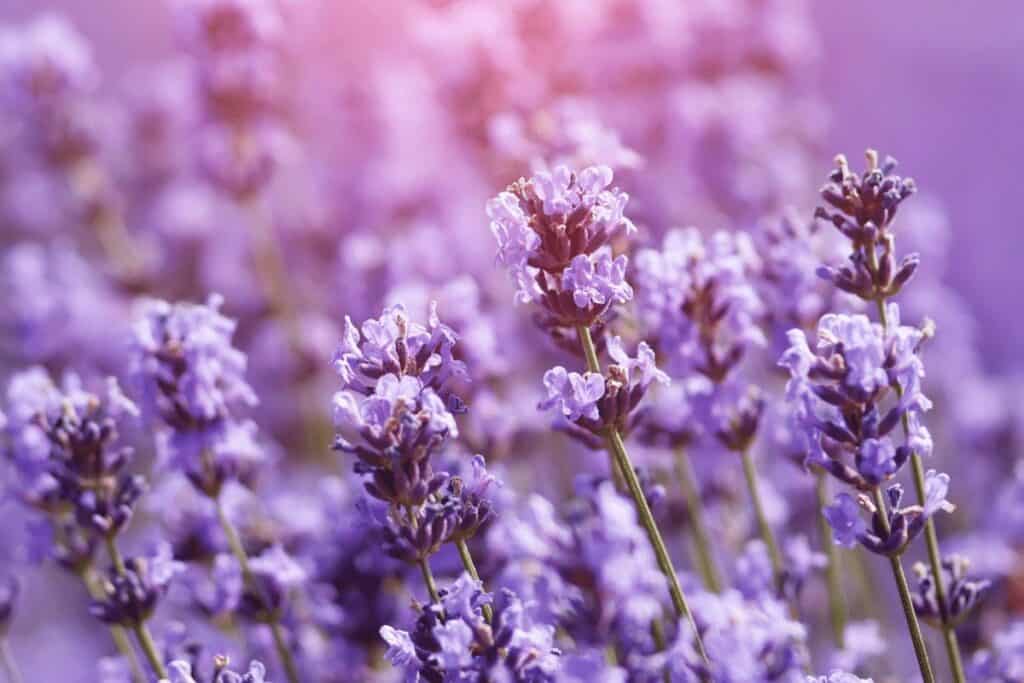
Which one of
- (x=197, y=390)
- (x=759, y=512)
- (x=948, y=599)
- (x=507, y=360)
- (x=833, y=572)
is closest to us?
(x=948, y=599)

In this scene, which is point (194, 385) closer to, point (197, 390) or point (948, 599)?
point (197, 390)

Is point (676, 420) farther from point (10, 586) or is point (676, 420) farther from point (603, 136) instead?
point (10, 586)

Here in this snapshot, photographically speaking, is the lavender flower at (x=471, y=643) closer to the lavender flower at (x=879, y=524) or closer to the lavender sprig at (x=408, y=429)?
the lavender sprig at (x=408, y=429)

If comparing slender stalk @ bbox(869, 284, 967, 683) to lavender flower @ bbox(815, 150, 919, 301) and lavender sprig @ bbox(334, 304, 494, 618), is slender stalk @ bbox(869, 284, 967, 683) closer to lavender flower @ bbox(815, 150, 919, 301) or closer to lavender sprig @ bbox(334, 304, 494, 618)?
lavender flower @ bbox(815, 150, 919, 301)

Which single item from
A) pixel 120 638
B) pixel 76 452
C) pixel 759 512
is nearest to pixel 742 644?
pixel 759 512

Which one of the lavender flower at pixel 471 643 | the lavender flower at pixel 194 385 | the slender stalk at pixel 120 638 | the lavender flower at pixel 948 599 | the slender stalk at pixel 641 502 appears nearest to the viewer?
the lavender flower at pixel 471 643

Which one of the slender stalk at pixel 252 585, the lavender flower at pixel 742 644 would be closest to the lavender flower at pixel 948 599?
the lavender flower at pixel 742 644

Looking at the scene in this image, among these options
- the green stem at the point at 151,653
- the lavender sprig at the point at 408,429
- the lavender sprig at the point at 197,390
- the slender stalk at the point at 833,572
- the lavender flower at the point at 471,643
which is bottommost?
the lavender flower at the point at 471,643

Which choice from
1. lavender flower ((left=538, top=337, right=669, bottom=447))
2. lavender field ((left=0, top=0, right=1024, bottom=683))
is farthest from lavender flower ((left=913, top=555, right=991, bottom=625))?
lavender flower ((left=538, top=337, right=669, bottom=447))
